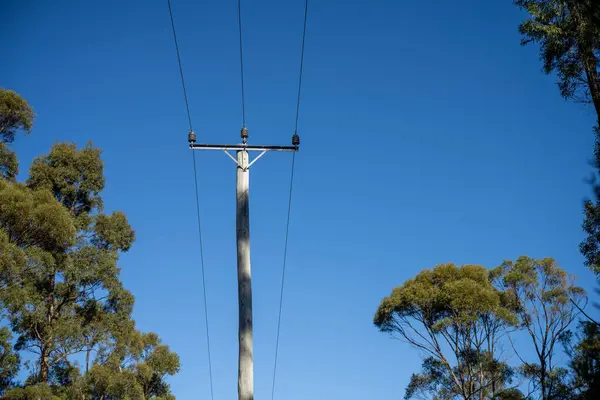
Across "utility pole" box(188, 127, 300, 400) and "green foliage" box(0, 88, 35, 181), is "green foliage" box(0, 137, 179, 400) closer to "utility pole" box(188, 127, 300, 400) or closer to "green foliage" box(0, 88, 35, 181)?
"green foliage" box(0, 88, 35, 181)

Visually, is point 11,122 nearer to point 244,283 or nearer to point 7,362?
point 7,362

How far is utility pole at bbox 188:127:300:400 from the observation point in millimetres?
7082

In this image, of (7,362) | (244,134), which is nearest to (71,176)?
(7,362)

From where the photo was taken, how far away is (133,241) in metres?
22.9

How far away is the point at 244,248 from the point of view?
7734mm

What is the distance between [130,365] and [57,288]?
602 cm

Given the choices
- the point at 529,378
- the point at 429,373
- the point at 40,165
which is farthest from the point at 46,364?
the point at 529,378

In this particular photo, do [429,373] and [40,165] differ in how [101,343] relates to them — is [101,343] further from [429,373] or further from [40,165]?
[429,373]

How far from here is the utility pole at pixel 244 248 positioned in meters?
7.08

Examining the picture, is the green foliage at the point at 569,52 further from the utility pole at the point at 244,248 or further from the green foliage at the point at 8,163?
the green foliage at the point at 8,163

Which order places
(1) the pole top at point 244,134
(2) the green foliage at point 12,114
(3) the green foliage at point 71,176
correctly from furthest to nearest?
(3) the green foliage at point 71,176
(2) the green foliage at point 12,114
(1) the pole top at point 244,134

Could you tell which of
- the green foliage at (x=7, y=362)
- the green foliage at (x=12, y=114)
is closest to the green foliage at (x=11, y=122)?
the green foliage at (x=12, y=114)

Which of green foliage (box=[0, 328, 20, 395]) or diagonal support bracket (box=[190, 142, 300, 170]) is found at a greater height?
green foliage (box=[0, 328, 20, 395])

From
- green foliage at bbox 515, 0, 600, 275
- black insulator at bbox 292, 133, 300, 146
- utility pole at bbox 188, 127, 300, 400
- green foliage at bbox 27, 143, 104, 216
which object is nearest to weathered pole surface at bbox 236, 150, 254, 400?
utility pole at bbox 188, 127, 300, 400
